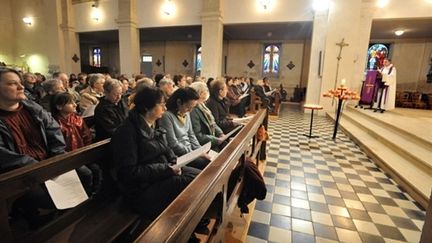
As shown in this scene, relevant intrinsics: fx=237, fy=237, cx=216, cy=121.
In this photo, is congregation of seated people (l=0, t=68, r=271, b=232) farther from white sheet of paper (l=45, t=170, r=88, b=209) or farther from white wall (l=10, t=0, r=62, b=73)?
white wall (l=10, t=0, r=62, b=73)

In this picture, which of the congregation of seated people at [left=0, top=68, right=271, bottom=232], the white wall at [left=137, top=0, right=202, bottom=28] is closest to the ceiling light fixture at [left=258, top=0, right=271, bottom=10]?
the white wall at [left=137, top=0, right=202, bottom=28]

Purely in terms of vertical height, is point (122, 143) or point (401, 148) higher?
point (122, 143)

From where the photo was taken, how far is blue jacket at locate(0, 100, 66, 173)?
1432 millimetres

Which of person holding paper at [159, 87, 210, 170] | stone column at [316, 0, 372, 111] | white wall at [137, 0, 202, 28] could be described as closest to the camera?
person holding paper at [159, 87, 210, 170]

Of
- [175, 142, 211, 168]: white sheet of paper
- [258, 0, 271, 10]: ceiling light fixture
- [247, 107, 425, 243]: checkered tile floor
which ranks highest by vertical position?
[258, 0, 271, 10]: ceiling light fixture

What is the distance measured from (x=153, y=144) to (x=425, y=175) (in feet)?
11.0

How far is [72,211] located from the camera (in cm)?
146

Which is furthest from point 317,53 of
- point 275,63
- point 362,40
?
point 275,63

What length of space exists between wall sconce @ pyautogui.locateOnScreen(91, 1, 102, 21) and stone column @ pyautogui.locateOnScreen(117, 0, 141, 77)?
1773 millimetres

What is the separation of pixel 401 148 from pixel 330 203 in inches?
80.0

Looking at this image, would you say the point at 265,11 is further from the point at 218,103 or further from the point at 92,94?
the point at 92,94

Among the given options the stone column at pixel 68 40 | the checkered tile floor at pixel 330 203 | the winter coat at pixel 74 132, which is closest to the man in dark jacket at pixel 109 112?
the winter coat at pixel 74 132

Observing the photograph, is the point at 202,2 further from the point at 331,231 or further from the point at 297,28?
the point at 331,231

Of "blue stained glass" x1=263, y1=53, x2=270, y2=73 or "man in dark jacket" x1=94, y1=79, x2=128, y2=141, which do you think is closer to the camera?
"man in dark jacket" x1=94, y1=79, x2=128, y2=141
